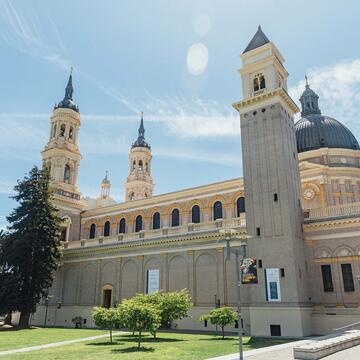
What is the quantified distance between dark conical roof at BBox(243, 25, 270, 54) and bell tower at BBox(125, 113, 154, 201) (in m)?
37.0

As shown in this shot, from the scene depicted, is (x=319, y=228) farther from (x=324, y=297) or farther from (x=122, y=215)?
(x=122, y=215)

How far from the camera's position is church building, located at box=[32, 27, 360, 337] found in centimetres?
2781

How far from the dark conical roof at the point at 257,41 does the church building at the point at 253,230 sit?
0.13 m

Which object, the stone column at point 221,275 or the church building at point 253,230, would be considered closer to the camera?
the church building at point 253,230

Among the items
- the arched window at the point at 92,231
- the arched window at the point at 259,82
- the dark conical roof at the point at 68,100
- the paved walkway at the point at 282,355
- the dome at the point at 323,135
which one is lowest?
the paved walkway at the point at 282,355

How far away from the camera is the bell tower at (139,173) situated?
67.6 metres

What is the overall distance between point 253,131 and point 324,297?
14540mm

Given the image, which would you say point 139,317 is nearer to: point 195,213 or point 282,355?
point 282,355

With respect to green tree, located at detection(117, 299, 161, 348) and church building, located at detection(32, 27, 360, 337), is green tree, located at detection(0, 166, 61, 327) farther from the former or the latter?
green tree, located at detection(117, 299, 161, 348)

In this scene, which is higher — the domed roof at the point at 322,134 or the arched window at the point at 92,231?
the domed roof at the point at 322,134

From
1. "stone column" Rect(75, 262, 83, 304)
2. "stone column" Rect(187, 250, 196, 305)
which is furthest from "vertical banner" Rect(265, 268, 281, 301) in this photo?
"stone column" Rect(75, 262, 83, 304)

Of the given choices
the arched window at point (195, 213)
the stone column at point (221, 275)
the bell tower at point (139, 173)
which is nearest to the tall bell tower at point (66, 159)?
the bell tower at point (139, 173)

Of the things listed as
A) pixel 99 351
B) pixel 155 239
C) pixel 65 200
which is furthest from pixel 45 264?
pixel 99 351

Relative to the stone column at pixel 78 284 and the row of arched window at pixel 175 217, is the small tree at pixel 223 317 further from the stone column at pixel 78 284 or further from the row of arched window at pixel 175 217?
the stone column at pixel 78 284
